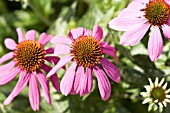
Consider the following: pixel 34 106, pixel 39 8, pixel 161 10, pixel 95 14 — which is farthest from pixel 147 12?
pixel 39 8

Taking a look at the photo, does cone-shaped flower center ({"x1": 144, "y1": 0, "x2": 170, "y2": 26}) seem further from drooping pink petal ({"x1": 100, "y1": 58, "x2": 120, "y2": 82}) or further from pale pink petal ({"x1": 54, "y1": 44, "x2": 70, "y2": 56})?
pale pink petal ({"x1": 54, "y1": 44, "x2": 70, "y2": 56})

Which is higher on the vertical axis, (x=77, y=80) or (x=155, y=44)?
(x=155, y=44)

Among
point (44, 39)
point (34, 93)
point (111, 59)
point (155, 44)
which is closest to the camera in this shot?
point (155, 44)

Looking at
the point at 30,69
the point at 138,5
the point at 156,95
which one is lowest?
the point at 156,95

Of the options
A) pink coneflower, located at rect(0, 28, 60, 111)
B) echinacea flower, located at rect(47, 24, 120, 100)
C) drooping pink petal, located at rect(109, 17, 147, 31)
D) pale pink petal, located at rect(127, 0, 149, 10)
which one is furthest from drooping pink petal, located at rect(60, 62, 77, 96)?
pale pink petal, located at rect(127, 0, 149, 10)

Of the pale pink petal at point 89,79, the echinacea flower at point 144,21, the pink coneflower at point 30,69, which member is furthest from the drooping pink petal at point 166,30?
the pink coneflower at point 30,69

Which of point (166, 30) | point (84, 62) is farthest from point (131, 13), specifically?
point (84, 62)

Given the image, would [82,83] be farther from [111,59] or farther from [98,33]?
[111,59]
